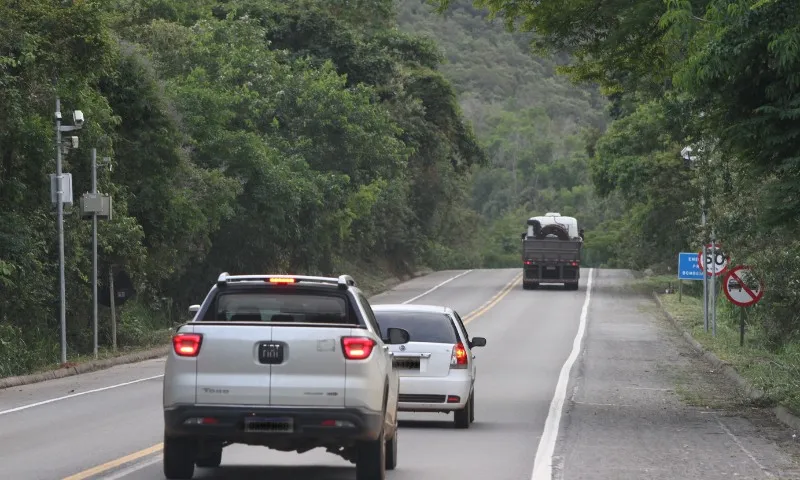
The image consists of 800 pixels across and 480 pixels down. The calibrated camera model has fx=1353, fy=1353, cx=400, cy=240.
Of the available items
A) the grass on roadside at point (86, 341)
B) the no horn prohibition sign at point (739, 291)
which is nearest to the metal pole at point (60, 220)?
the grass on roadside at point (86, 341)

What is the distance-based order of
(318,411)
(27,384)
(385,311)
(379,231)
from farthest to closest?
(379,231)
(27,384)
(385,311)
(318,411)

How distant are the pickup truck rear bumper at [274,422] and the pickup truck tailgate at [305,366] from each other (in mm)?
77

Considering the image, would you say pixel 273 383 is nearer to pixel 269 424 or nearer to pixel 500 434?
pixel 269 424

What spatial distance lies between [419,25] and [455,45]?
611 centimetres

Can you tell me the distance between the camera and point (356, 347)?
10633 mm

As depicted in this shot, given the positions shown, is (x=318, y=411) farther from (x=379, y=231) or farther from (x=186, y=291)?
(x=379, y=231)

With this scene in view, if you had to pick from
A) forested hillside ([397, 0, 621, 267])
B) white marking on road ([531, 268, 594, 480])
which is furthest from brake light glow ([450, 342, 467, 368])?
forested hillside ([397, 0, 621, 267])

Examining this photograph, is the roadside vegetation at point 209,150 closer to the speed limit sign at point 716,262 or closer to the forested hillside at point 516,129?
the speed limit sign at point 716,262

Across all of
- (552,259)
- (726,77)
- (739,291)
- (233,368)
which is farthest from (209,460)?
(552,259)

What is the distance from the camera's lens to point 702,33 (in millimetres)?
15641

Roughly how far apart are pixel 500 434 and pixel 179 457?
19.3ft

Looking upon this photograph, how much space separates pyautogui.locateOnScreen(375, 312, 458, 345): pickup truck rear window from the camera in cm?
1736

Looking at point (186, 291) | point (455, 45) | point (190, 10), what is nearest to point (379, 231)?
point (190, 10)

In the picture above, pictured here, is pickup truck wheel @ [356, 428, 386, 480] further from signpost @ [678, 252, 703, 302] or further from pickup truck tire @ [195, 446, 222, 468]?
signpost @ [678, 252, 703, 302]
